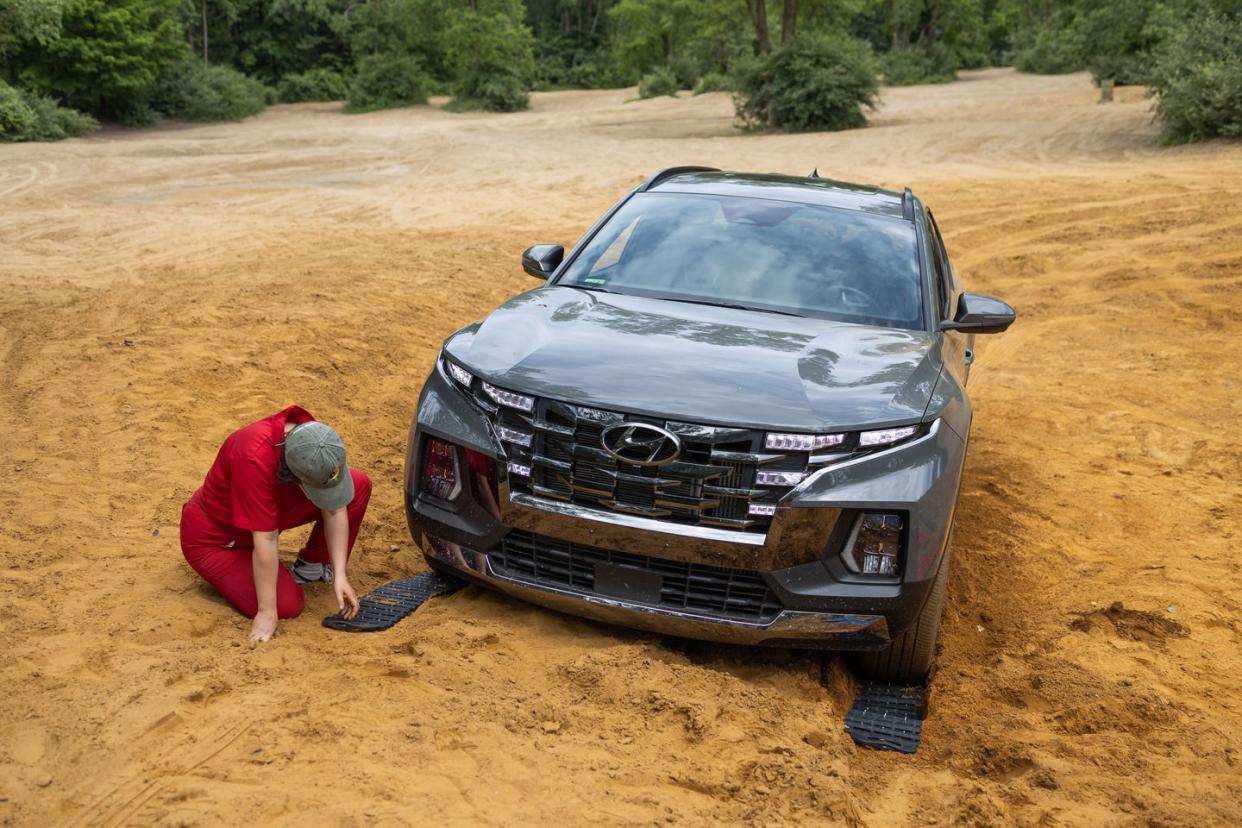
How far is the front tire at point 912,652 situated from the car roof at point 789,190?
2331mm

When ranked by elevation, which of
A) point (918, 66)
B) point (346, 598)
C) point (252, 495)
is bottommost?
point (918, 66)

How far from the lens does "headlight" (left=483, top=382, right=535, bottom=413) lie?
A: 4.04 meters

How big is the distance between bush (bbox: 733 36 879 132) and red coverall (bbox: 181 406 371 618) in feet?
79.3

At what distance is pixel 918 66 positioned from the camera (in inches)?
1898

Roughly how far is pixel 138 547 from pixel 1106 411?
630 centimetres

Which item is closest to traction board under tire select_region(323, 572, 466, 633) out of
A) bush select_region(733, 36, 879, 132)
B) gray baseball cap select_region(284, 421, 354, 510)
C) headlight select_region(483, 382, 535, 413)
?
gray baseball cap select_region(284, 421, 354, 510)

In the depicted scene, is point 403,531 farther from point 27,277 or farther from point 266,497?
point 27,277

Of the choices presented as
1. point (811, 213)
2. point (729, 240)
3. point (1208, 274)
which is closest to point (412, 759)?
point (729, 240)

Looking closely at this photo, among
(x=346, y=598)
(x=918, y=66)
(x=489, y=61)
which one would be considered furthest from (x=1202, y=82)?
(x=918, y=66)

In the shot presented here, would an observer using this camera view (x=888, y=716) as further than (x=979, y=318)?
No

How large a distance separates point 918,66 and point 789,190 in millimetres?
45798

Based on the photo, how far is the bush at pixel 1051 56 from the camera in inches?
1610

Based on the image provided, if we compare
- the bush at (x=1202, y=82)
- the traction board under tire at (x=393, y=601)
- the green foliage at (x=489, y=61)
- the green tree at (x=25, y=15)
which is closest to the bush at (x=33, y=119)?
the green tree at (x=25, y=15)

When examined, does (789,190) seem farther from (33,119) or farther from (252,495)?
(33,119)
